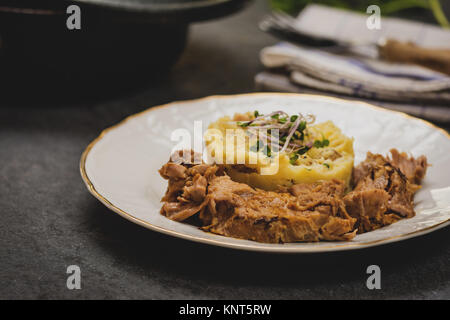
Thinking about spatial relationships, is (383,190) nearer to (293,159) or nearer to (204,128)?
(293,159)

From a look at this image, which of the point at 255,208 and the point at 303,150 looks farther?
the point at 303,150

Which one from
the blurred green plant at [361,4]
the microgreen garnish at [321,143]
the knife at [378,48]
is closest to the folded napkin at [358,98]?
the knife at [378,48]

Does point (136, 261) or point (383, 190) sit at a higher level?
point (383, 190)

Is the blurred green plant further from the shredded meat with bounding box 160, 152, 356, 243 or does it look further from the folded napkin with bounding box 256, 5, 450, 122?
the shredded meat with bounding box 160, 152, 356, 243

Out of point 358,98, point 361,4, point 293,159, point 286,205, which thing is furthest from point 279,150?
point 361,4

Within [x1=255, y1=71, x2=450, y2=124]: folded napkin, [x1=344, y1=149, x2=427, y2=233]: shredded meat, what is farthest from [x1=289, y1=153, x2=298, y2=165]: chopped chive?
[x1=255, y1=71, x2=450, y2=124]: folded napkin

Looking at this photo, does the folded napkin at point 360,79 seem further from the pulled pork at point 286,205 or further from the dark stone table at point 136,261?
the dark stone table at point 136,261
